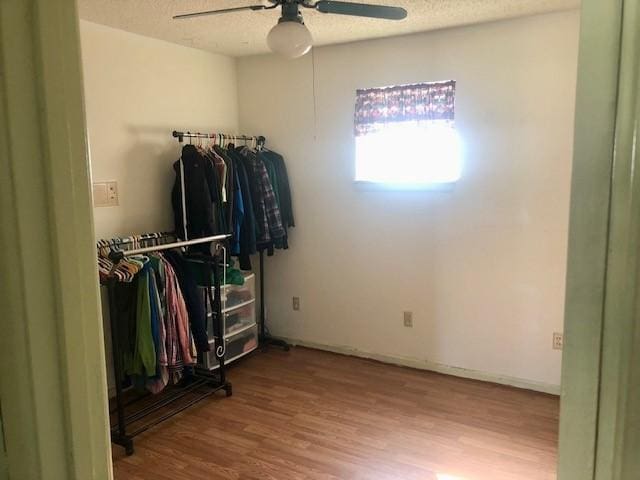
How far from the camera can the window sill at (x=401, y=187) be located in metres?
3.41

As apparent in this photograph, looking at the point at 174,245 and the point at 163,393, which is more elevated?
the point at 174,245

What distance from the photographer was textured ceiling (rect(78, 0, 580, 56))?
8.84 feet

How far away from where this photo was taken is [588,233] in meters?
0.57

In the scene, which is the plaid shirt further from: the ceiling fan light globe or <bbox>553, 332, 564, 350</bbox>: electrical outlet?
<bbox>553, 332, 564, 350</bbox>: electrical outlet

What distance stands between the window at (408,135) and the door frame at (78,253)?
289cm

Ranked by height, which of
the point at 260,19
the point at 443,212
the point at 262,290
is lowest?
the point at 262,290

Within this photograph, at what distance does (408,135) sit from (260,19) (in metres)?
1.24

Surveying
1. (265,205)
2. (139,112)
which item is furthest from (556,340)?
(139,112)

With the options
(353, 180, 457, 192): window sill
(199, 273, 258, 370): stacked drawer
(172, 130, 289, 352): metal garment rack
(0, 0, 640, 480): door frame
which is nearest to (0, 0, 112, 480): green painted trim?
(0, 0, 640, 480): door frame

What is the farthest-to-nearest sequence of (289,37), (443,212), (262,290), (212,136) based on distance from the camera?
(262,290)
(212,136)
(443,212)
(289,37)

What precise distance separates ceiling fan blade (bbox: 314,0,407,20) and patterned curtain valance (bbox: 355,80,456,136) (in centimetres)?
117

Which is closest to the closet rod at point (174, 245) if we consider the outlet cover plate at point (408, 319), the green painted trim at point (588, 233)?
the outlet cover plate at point (408, 319)

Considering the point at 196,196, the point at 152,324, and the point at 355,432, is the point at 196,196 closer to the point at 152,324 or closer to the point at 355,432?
the point at 152,324

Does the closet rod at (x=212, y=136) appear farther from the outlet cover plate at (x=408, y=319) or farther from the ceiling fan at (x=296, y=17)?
the outlet cover plate at (x=408, y=319)
